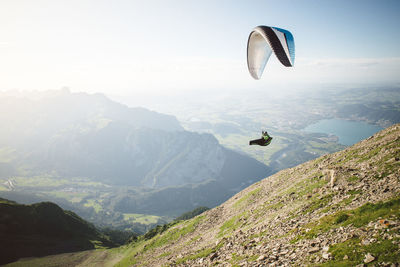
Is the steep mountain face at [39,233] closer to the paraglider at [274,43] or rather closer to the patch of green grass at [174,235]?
the patch of green grass at [174,235]

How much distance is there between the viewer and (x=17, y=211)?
61500mm

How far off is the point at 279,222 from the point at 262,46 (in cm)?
1863

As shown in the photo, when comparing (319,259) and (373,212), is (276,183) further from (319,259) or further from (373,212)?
(319,259)

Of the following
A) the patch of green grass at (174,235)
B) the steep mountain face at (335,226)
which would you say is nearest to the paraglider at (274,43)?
the steep mountain face at (335,226)

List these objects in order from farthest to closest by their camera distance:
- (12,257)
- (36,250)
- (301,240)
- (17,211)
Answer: (17,211)
(36,250)
(12,257)
(301,240)

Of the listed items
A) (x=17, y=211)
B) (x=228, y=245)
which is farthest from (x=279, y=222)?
(x=17, y=211)

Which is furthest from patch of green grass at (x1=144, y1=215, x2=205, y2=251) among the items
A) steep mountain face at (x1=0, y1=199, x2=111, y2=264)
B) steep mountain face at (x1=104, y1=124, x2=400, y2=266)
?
steep mountain face at (x1=0, y1=199, x2=111, y2=264)

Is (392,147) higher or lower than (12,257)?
higher

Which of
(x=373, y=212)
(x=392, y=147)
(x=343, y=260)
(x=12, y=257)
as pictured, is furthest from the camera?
(x=12, y=257)

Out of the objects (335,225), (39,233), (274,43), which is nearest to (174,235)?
(335,225)

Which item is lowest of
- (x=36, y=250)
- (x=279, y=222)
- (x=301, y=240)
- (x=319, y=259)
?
(x=36, y=250)

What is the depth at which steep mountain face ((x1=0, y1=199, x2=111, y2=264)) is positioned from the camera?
50.5 metres

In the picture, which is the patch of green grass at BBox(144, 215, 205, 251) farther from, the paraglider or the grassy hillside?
the paraglider

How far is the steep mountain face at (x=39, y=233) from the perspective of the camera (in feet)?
166
